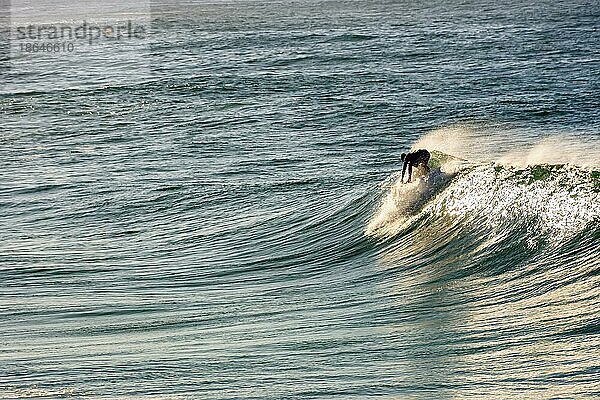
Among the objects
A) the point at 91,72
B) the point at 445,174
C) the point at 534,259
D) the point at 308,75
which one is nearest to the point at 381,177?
the point at 445,174

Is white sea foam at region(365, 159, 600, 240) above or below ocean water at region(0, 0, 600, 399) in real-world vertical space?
above

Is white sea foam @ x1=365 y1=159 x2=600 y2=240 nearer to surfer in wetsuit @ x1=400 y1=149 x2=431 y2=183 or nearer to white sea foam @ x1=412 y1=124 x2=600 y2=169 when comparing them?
surfer in wetsuit @ x1=400 y1=149 x2=431 y2=183

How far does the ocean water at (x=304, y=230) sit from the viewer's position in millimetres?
9422

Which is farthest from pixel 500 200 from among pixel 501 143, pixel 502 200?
pixel 501 143

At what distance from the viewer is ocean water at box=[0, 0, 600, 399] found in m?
9.42

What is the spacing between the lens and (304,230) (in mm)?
16188

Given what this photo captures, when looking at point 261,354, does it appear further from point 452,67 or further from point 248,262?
point 452,67

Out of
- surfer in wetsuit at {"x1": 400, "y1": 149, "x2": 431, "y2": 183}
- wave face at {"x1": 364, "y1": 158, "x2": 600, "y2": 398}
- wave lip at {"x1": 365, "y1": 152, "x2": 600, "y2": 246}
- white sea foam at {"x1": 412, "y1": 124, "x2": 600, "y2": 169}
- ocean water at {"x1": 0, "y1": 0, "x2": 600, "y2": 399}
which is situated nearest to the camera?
wave face at {"x1": 364, "y1": 158, "x2": 600, "y2": 398}

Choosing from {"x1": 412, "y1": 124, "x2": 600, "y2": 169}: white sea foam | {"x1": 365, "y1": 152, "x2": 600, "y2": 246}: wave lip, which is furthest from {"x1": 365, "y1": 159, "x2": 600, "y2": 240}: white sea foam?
{"x1": 412, "y1": 124, "x2": 600, "y2": 169}: white sea foam

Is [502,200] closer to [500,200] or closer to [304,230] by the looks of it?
[500,200]

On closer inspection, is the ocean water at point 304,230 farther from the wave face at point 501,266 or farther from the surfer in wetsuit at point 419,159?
the surfer in wetsuit at point 419,159

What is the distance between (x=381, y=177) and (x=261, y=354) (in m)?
9.52

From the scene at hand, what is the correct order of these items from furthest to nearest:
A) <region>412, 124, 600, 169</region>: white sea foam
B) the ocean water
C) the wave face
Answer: <region>412, 124, 600, 169</region>: white sea foam → the ocean water → the wave face

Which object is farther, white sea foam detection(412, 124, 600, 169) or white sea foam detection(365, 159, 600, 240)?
white sea foam detection(412, 124, 600, 169)
